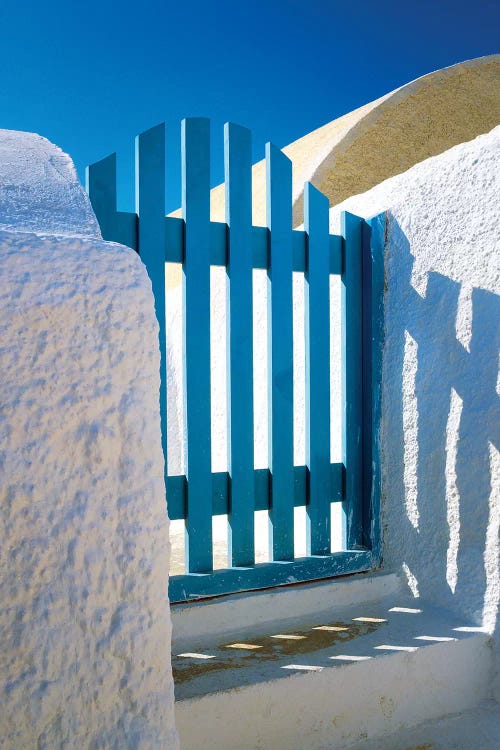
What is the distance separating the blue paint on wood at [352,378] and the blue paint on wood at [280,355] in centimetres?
32

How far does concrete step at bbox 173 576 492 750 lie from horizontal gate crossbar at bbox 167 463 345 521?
1.19ft

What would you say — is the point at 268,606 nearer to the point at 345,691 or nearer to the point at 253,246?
the point at 345,691

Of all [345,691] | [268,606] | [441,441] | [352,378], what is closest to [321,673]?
[345,691]

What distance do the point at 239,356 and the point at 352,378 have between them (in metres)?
0.64

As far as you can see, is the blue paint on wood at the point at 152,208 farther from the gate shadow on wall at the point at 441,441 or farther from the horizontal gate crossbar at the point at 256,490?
the gate shadow on wall at the point at 441,441

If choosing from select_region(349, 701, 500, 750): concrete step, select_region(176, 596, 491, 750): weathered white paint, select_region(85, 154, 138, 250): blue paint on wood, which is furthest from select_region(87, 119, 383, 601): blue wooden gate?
select_region(349, 701, 500, 750): concrete step

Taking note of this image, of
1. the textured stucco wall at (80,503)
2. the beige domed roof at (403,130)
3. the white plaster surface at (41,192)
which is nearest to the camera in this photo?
the textured stucco wall at (80,503)

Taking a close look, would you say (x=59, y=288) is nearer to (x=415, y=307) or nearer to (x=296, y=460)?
(x=415, y=307)

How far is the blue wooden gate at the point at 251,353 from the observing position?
2730 mm

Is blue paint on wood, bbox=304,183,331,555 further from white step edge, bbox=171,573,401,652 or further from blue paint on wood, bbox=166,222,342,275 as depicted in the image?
white step edge, bbox=171,573,401,652

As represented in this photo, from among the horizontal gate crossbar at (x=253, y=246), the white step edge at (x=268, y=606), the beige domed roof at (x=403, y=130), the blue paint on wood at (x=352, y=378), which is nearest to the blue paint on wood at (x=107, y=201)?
the horizontal gate crossbar at (x=253, y=246)

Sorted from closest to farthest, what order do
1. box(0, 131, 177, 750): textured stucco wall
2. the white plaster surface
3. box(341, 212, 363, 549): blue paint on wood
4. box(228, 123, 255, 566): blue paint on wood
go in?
box(0, 131, 177, 750): textured stucco wall
the white plaster surface
box(228, 123, 255, 566): blue paint on wood
box(341, 212, 363, 549): blue paint on wood

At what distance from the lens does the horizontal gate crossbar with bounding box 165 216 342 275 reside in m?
2.77

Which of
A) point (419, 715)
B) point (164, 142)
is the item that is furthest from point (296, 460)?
point (164, 142)
